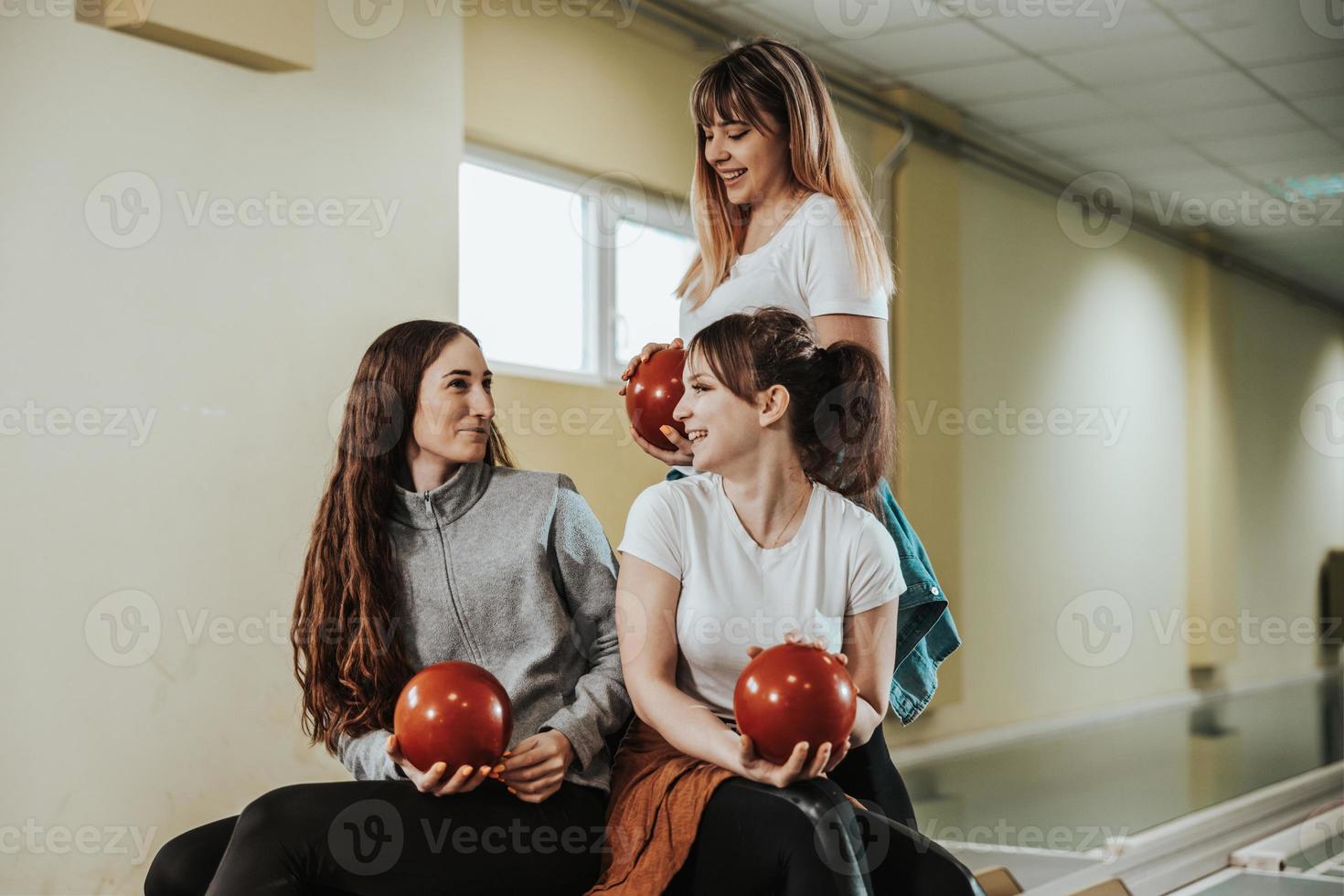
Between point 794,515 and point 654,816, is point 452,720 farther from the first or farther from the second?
point 794,515

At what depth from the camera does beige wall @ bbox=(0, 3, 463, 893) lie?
2.76 meters

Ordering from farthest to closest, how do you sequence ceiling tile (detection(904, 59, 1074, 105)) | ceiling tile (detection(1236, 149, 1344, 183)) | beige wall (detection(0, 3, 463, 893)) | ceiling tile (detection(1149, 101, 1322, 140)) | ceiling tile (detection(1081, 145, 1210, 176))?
ceiling tile (detection(1081, 145, 1210, 176)) < ceiling tile (detection(1236, 149, 1344, 183)) < ceiling tile (detection(1149, 101, 1322, 140)) < ceiling tile (detection(904, 59, 1074, 105)) < beige wall (detection(0, 3, 463, 893))

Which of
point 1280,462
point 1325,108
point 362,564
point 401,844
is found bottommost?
point 401,844

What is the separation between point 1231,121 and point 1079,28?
4.64ft

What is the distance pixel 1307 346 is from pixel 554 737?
22.1ft

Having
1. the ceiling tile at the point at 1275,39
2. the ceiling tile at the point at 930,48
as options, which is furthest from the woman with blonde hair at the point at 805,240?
the ceiling tile at the point at 1275,39

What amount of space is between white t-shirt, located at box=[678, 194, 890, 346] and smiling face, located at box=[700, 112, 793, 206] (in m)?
0.06

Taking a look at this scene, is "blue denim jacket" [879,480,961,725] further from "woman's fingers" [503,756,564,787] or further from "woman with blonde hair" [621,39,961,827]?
"woman's fingers" [503,756,564,787]

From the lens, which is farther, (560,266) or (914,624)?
(560,266)

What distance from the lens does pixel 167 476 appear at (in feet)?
9.85

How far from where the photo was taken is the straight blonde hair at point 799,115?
197 cm

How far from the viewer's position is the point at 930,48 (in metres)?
5.32

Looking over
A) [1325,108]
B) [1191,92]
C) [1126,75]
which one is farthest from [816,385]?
[1325,108]

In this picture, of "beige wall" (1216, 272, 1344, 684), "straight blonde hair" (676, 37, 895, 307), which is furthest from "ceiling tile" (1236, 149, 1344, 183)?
"straight blonde hair" (676, 37, 895, 307)
